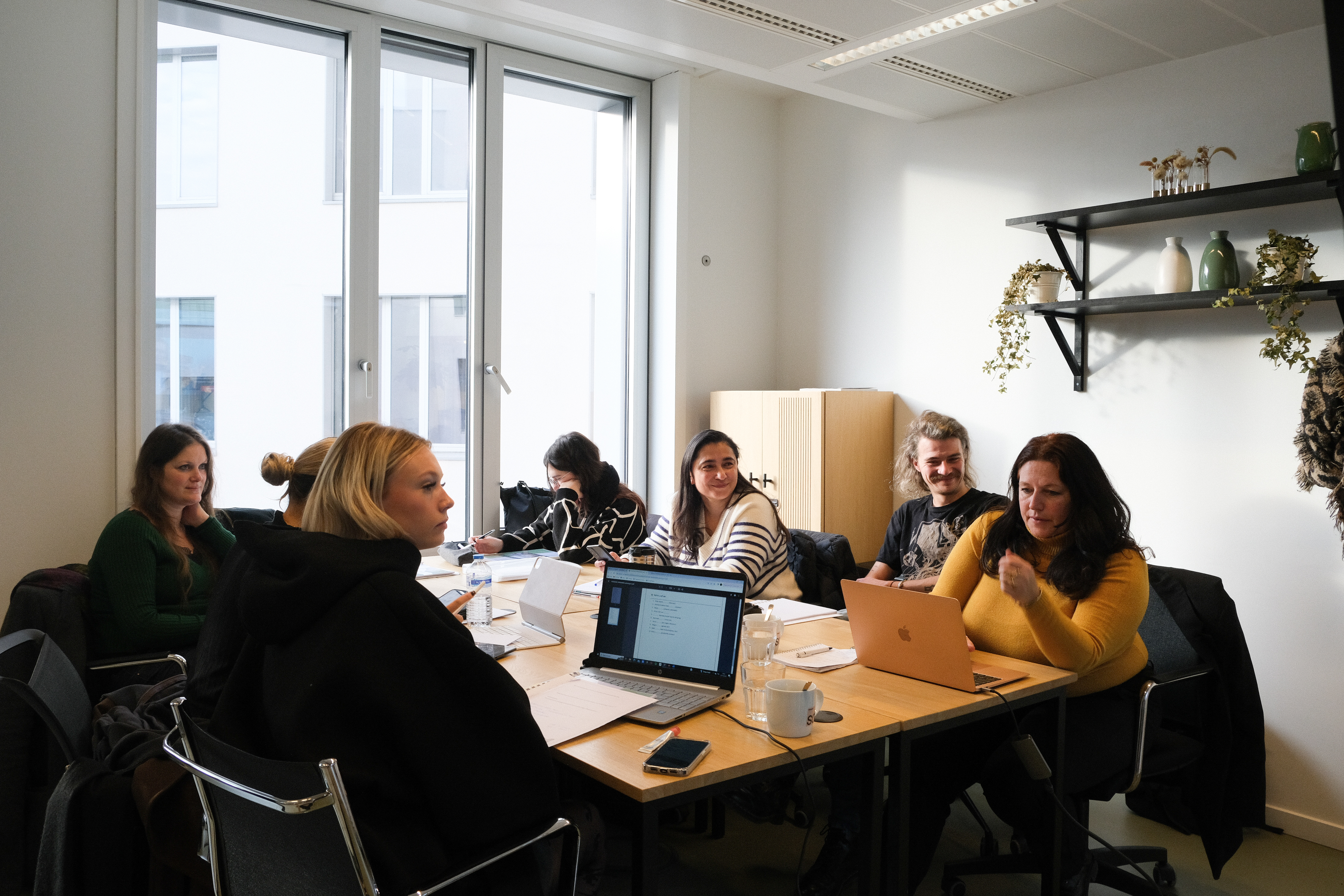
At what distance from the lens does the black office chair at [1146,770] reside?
2521 millimetres

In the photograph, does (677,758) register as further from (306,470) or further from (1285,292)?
(1285,292)

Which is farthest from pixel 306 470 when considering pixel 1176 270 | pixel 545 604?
pixel 1176 270

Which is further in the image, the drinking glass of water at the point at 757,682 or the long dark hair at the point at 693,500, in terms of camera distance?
the long dark hair at the point at 693,500

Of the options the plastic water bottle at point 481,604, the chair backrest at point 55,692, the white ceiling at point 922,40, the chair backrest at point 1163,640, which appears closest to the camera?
the chair backrest at point 55,692

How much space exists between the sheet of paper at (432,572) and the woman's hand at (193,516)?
779 mm

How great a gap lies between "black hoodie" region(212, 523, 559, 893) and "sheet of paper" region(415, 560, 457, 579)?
1877 mm

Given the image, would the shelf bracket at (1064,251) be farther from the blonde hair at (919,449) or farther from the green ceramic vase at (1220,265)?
the blonde hair at (919,449)

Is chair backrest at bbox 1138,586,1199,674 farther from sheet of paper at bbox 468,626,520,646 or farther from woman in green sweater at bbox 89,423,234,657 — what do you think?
woman in green sweater at bbox 89,423,234,657

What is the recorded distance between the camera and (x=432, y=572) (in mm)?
3705

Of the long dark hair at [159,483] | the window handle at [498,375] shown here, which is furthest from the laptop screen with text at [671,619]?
the window handle at [498,375]

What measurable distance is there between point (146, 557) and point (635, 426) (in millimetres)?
2672

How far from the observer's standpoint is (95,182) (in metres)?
3.65

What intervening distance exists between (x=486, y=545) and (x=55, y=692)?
2.15 meters

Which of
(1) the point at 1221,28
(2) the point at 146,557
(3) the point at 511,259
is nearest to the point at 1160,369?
(1) the point at 1221,28
